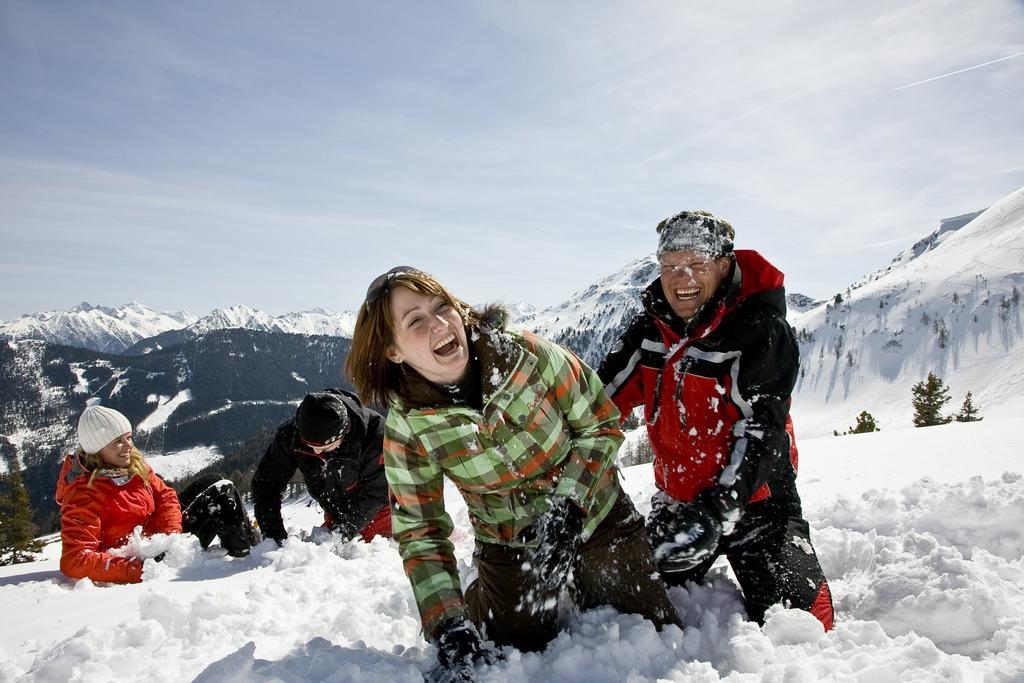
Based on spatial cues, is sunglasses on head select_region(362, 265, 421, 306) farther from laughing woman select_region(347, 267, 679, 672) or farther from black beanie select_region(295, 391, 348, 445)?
black beanie select_region(295, 391, 348, 445)

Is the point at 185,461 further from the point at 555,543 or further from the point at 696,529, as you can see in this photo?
the point at 696,529

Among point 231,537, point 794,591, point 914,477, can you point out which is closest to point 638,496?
point 914,477

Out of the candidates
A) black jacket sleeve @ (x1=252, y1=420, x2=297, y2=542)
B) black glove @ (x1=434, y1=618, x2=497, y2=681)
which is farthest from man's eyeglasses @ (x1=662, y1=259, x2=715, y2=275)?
black jacket sleeve @ (x1=252, y1=420, x2=297, y2=542)

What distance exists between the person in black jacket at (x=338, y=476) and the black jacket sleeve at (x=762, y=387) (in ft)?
13.3

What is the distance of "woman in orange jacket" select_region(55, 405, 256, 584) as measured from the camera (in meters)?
5.08

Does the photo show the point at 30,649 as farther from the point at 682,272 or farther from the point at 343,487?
the point at 682,272

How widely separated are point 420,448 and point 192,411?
230m

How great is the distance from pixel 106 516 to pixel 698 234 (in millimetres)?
6240

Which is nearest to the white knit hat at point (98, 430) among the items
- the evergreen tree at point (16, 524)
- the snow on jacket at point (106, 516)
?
the snow on jacket at point (106, 516)

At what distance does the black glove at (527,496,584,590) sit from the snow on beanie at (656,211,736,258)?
5.51 ft

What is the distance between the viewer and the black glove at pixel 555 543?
9.89ft

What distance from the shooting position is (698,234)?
10.7 ft

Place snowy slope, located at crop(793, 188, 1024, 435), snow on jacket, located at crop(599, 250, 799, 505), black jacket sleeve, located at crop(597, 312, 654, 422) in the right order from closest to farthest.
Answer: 1. snow on jacket, located at crop(599, 250, 799, 505)
2. black jacket sleeve, located at crop(597, 312, 654, 422)
3. snowy slope, located at crop(793, 188, 1024, 435)

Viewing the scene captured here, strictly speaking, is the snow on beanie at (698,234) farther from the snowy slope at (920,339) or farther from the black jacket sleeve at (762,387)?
the snowy slope at (920,339)
